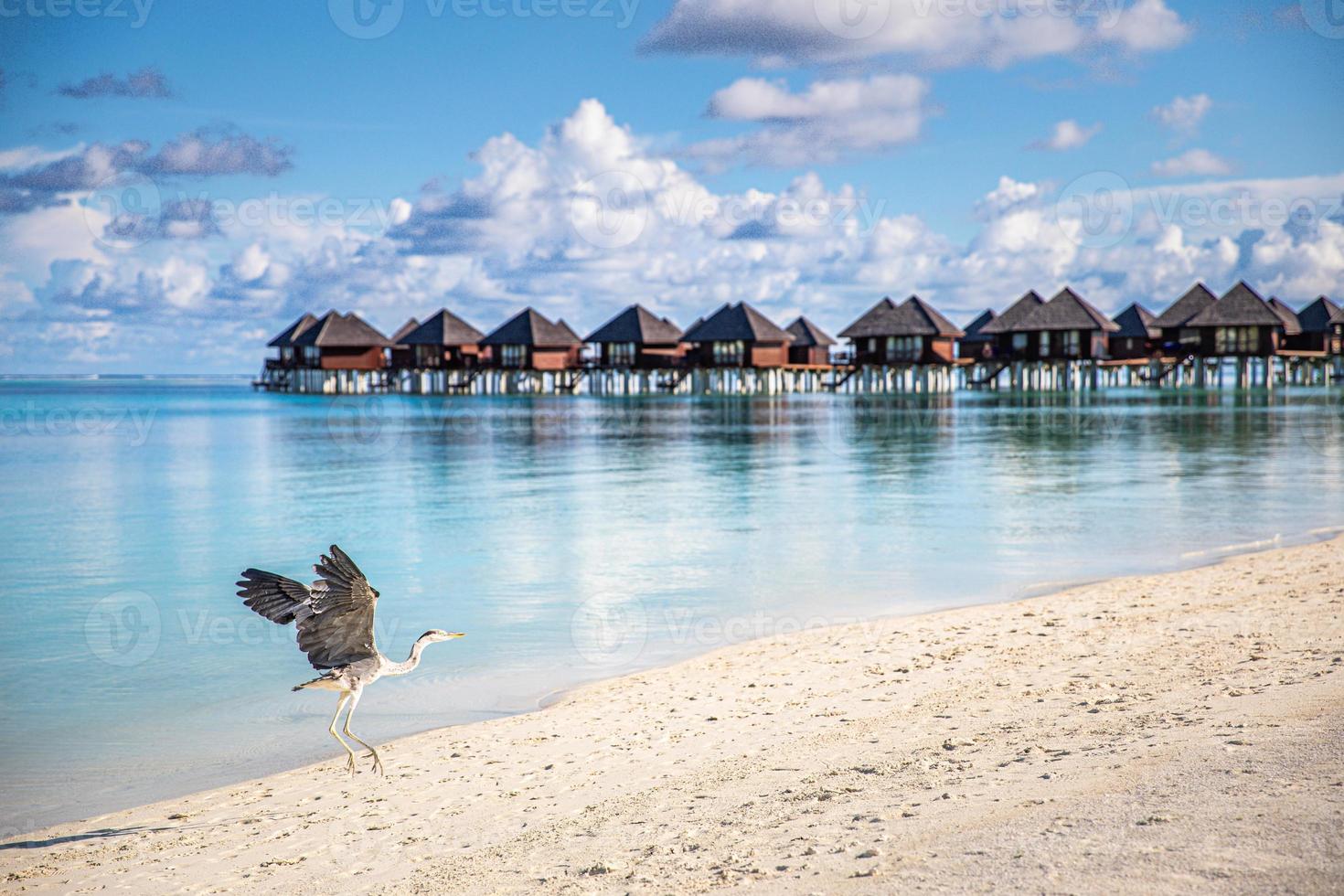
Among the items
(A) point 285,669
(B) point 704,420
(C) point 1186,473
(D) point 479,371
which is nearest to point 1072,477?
(C) point 1186,473

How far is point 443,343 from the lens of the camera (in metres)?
88.2

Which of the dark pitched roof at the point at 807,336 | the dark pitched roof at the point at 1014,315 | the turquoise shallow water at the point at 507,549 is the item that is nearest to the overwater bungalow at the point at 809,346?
the dark pitched roof at the point at 807,336

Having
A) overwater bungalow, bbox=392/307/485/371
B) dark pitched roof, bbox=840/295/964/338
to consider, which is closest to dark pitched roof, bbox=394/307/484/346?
overwater bungalow, bbox=392/307/485/371

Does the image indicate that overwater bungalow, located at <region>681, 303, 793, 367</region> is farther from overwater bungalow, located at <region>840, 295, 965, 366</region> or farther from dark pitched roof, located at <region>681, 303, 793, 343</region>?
overwater bungalow, located at <region>840, 295, 965, 366</region>

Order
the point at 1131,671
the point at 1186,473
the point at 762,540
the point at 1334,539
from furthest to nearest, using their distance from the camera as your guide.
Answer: the point at 1186,473 → the point at 762,540 → the point at 1334,539 → the point at 1131,671

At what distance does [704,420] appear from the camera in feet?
172

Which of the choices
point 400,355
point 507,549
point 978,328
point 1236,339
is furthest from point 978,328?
point 507,549

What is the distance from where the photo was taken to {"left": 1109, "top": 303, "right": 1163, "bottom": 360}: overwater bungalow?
8794 cm

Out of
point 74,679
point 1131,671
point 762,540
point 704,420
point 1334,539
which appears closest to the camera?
point 1131,671

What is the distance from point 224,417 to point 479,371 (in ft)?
97.4

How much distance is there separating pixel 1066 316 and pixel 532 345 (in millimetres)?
40257

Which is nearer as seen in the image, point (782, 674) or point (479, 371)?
point (782, 674)

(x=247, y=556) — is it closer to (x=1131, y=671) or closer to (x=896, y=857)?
(x=1131, y=671)

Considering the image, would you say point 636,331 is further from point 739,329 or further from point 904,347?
point 904,347
